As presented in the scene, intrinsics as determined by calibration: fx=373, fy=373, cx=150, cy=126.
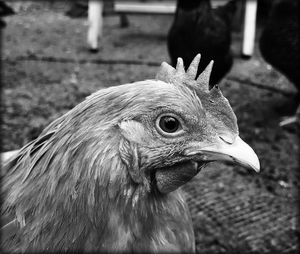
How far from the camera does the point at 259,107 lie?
A: 4.09 metres

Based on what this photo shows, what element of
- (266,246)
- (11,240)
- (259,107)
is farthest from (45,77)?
(11,240)

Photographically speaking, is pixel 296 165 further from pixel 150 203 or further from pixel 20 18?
pixel 20 18

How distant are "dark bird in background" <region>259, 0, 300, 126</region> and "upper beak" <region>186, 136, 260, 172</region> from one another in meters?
2.84

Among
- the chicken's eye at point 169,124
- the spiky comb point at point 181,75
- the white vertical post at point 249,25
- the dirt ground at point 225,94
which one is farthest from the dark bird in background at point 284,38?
the chicken's eye at point 169,124

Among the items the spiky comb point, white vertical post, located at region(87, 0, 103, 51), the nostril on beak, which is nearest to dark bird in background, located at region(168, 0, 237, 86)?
the spiky comb point

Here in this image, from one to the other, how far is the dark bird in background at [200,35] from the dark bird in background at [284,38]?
570mm

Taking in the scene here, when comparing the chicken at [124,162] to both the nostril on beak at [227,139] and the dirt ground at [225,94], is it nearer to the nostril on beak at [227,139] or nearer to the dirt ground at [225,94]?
the nostril on beak at [227,139]

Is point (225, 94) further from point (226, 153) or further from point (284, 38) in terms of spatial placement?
point (226, 153)

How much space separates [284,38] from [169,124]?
3.04 metres

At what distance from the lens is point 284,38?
12.0 feet

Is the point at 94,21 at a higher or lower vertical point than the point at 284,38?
lower

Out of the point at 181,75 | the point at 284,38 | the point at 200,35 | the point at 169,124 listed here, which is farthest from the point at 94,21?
the point at 169,124

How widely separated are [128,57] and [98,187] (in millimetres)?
4809

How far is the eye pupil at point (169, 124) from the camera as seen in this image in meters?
1.01
